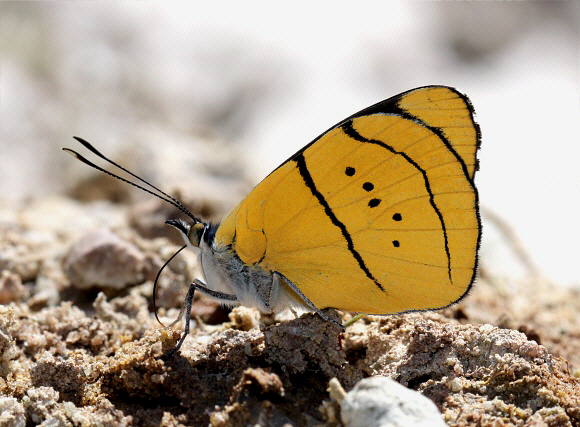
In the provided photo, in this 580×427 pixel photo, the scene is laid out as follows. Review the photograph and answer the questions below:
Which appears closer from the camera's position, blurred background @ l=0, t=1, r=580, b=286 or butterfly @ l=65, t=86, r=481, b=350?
butterfly @ l=65, t=86, r=481, b=350

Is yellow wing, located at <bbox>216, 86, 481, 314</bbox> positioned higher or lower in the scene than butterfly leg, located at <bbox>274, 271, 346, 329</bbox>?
higher

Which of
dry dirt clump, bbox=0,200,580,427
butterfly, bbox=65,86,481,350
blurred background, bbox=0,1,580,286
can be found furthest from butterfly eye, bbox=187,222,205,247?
blurred background, bbox=0,1,580,286

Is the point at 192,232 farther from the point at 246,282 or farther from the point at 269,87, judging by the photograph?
the point at 269,87

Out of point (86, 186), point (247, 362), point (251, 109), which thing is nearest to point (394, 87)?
point (251, 109)

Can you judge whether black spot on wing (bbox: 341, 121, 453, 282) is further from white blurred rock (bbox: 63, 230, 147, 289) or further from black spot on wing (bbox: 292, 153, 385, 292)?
white blurred rock (bbox: 63, 230, 147, 289)

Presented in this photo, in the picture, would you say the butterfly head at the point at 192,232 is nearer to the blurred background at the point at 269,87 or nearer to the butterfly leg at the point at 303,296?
the butterfly leg at the point at 303,296

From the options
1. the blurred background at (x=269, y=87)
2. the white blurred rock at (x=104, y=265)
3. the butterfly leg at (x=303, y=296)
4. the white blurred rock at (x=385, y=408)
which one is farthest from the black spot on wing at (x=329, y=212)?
the blurred background at (x=269, y=87)
